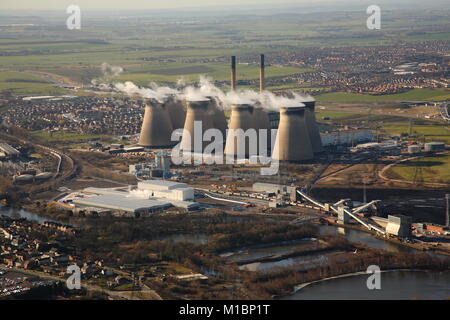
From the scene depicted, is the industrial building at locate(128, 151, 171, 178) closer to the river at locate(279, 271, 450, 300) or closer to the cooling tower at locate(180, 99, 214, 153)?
the cooling tower at locate(180, 99, 214, 153)

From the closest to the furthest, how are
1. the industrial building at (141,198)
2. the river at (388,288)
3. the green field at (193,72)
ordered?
1. the river at (388,288)
2. the industrial building at (141,198)
3. the green field at (193,72)

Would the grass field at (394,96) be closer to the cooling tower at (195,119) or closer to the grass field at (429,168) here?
the cooling tower at (195,119)

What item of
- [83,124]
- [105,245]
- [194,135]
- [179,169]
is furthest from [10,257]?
[83,124]

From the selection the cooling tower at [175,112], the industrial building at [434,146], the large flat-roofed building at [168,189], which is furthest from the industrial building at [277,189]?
the cooling tower at [175,112]

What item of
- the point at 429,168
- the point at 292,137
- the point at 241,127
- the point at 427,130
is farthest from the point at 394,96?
the point at 292,137

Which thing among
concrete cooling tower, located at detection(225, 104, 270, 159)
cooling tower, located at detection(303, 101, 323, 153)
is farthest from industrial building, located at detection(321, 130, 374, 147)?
concrete cooling tower, located at detection(225, 104, 270, 159)

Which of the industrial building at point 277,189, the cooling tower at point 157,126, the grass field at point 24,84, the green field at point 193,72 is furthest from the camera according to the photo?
the green field at point 193,72

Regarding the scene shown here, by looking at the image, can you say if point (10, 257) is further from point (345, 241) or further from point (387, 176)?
point (387, 176)
